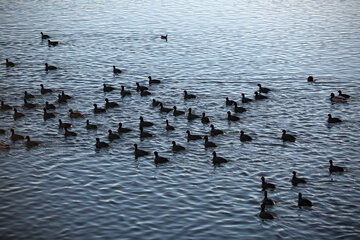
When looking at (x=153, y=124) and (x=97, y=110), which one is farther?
(x=97, y=110)

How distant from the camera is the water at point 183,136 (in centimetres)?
2652

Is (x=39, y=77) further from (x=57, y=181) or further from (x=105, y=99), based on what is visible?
(x=57, y=181)

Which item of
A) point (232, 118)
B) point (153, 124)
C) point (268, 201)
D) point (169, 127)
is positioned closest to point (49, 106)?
point (153, 124)

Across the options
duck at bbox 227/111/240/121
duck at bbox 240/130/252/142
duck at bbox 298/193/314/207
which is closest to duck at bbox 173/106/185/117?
duck at bbox 227/111/240/121

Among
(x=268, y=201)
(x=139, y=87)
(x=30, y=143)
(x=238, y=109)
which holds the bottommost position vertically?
(x=268, y=201)

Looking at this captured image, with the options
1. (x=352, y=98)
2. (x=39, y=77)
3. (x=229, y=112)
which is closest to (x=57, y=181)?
(x=229, y=112)

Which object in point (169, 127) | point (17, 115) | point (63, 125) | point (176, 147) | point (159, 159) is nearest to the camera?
point (159, 159)

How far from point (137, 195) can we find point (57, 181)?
478 cm

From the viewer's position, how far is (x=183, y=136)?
35.8 metres

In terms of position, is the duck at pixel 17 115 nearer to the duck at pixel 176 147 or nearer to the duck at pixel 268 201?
the duck at pixel 176 147

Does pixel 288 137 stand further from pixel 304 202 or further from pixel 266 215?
pixel 266 215

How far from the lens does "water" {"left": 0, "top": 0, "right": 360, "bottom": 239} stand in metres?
26.5

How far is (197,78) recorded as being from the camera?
48.5 meters

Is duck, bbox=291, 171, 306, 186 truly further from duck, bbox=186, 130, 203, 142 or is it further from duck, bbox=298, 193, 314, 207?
duck, bbox=186, 130, 203, 142
